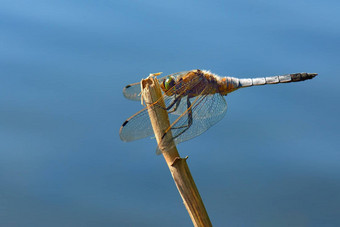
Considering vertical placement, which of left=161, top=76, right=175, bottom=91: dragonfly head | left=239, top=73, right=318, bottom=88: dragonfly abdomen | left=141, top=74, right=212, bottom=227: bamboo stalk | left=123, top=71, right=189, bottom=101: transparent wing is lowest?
left=141, top=74, right=212, bottom=227: bamboo stalk

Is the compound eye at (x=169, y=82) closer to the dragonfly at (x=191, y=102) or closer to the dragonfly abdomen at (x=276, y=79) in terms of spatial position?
the dragonfly at (x=191, y=102)

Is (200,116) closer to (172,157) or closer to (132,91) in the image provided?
(172,157)

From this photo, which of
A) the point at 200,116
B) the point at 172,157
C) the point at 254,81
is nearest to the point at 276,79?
the point at 254,81

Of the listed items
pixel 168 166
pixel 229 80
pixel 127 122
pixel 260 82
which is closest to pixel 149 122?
pixel 127 122

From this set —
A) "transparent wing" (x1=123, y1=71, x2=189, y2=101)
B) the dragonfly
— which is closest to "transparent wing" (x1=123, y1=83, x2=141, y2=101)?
"transparent wing" (x1=123, y1=71, x2=189, y2=101)

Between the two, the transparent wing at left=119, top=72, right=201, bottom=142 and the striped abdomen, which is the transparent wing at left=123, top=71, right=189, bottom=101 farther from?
the striped abdomen

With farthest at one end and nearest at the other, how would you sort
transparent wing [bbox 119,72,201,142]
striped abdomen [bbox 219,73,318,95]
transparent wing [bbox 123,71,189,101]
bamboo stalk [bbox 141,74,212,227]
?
transparent wing [bbox 123,71,189,101]
striped abdomen [bbox 219,73,318,95]
transparent wing [bbox 119,72,201,142]
bamboo stalk [bbox 141,74,212,227]

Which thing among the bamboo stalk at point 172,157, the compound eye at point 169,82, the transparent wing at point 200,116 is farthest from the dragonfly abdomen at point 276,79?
the bamboo stalk at point 172,157
